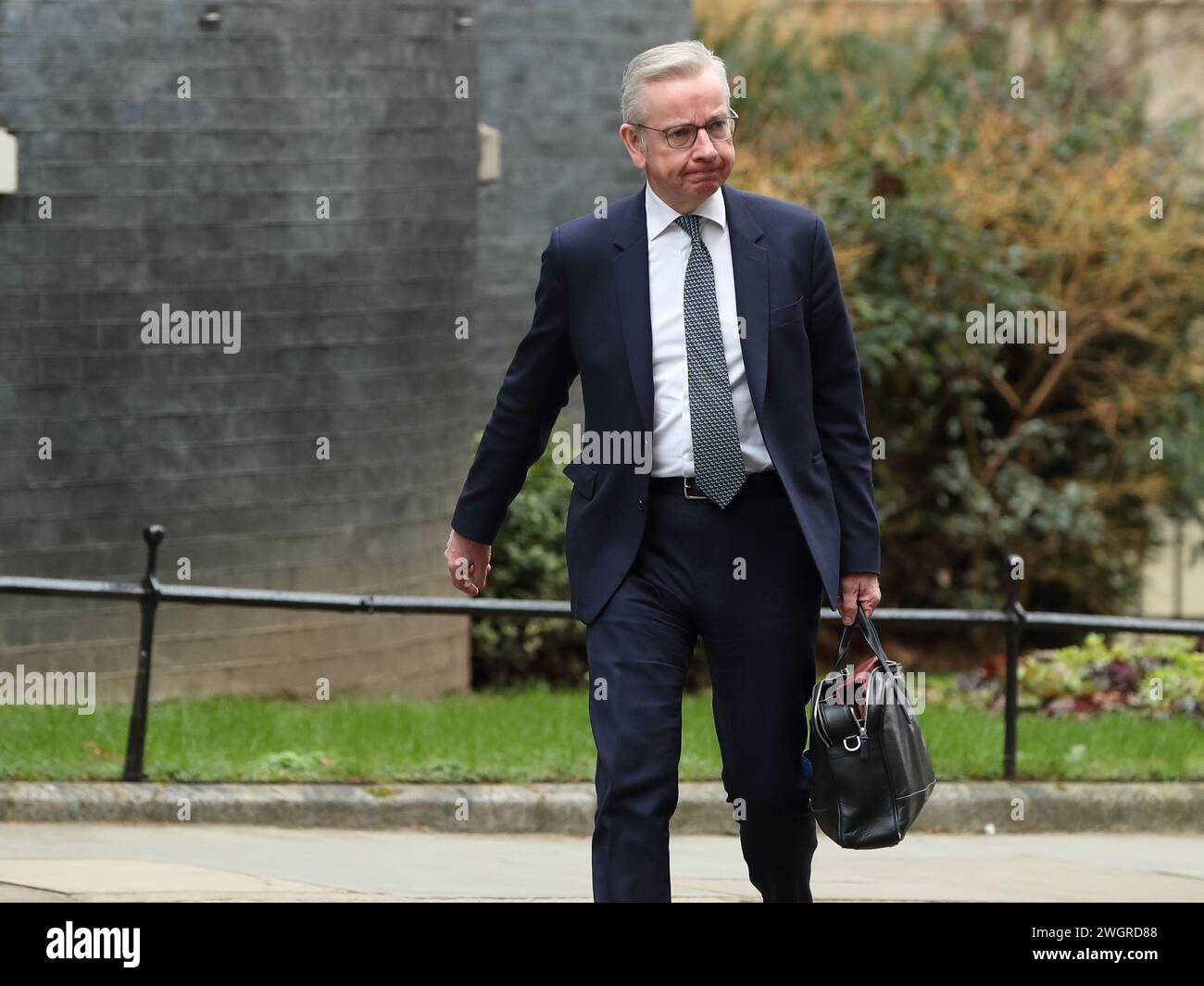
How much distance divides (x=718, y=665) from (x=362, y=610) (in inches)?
131

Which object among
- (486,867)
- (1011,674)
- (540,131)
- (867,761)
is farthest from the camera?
(540,131)

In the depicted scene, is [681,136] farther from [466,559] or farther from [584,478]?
[466,559]

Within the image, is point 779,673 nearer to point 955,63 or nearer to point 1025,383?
point 1025,383

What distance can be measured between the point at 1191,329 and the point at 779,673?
36.2 feet

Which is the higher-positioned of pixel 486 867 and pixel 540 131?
pixel 540 131

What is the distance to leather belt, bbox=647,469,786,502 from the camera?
466 cm

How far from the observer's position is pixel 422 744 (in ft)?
27.3

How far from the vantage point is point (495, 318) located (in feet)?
44.8

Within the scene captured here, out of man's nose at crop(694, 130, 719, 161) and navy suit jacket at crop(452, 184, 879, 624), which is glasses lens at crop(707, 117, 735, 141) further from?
navy suit jacket at crop(452, 184, 879, 624)

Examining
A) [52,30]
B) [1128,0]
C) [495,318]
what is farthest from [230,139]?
[1128,0]

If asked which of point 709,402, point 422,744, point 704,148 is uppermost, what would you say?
point 704,148

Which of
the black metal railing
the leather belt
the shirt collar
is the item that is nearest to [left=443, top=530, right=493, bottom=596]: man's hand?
the leather belt

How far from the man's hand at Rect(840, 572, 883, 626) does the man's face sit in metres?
0.94

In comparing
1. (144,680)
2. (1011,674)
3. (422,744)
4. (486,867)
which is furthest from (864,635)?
(422,744)
